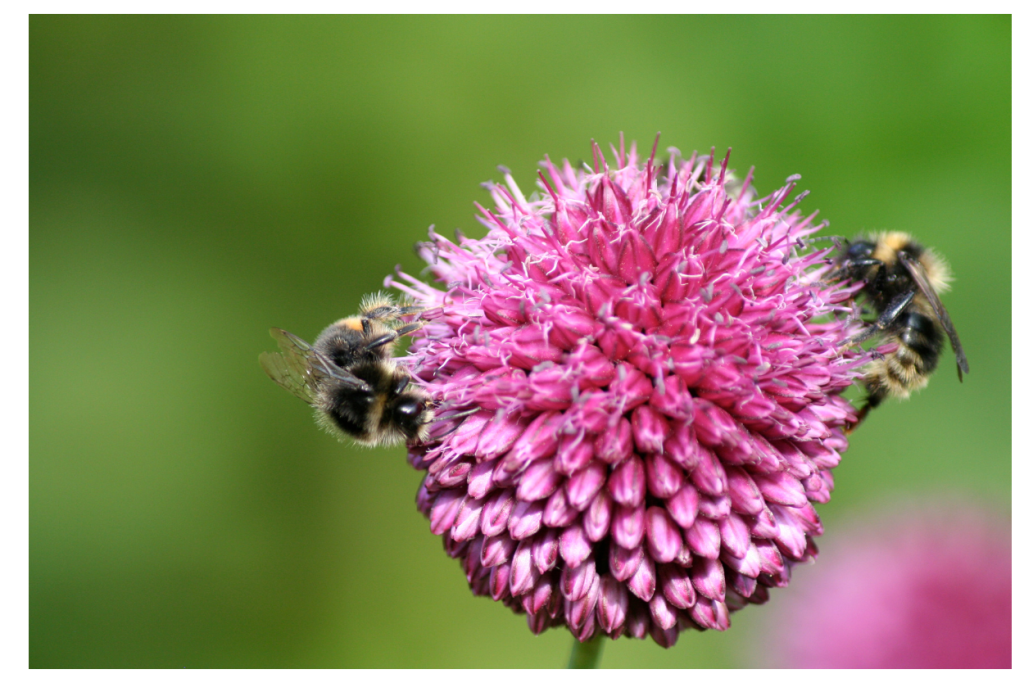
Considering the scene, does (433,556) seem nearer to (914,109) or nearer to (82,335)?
(82,335)

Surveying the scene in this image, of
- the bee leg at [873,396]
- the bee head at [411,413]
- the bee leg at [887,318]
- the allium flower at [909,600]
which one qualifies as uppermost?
the bee leg at [887,318]

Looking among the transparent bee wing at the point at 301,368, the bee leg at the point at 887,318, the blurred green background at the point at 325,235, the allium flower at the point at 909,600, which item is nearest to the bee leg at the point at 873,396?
the bee leg at the point at 887,318

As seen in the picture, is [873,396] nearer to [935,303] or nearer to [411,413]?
[935,303]

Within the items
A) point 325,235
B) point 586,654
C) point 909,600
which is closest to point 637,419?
point 586,654

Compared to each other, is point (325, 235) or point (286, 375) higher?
point (325, 235)

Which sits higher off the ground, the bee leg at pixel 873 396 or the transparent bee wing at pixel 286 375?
the bee leg at pixel 873 396

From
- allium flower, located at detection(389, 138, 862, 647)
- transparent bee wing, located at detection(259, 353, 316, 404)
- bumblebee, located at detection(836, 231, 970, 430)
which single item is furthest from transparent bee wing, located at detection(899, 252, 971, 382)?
transparent bee wing, located at detection(259, 353, 316, 404)

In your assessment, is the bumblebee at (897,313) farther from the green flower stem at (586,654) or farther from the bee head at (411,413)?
the bee head at (411,413)
